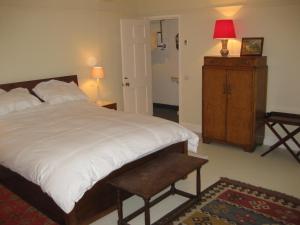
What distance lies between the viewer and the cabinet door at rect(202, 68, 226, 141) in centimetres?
464

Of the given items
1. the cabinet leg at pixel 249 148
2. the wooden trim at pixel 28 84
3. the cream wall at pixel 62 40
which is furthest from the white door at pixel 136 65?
the cabinet leg at pixel 249 148

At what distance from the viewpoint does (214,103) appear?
4750 mm

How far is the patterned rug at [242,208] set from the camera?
2854 millimetres

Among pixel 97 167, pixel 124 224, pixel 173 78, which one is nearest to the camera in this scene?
pixel 97 167

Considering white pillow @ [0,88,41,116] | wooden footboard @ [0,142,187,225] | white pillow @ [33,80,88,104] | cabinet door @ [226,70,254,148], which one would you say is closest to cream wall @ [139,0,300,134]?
cabinet door @ [226,70,254,148]

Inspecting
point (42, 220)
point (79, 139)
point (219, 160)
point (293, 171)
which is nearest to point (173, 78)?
point (219, 160)

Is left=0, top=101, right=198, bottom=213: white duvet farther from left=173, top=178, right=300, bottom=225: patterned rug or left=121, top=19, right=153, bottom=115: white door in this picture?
left=121, top=19, right=153, bottom=115: white door

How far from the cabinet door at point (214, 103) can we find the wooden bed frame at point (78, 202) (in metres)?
1.80

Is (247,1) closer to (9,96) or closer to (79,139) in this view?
(79,139)

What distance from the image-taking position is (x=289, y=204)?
3086mm

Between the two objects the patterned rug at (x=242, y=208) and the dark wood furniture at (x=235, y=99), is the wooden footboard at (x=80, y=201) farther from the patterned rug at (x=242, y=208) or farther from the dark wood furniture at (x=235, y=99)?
the dark wood furniture at (x=235, y=99)

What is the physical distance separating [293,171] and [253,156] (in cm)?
62

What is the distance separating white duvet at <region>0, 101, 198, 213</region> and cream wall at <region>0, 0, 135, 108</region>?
92 centimetres

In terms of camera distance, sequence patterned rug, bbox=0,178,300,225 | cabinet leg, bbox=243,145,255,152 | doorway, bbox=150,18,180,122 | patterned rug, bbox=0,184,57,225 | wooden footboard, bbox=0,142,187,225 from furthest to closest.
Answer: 1. doorway, bbox=150,18,180,122
2. cabinet leg, bbox=243,145,255,152
3. wooden footboard, bbox=0,142,187,225
4. patterned rug, bbox=0,178,300,225
5. patterned rug, bbox=0,184,57,225
